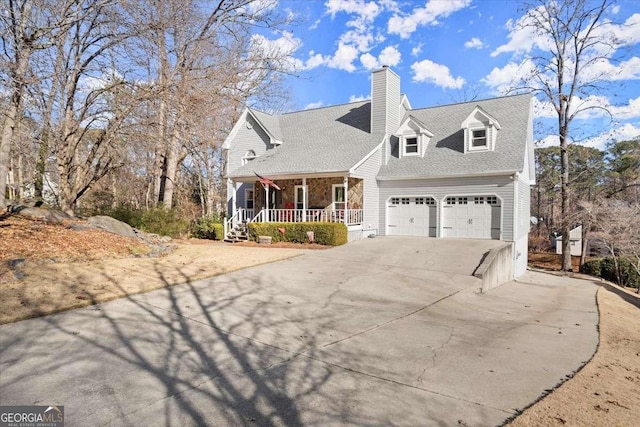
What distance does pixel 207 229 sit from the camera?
19641mm

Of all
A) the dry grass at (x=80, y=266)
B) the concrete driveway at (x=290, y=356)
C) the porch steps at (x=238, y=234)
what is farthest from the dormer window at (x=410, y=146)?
the concrete driveway at (x=290, y=356)

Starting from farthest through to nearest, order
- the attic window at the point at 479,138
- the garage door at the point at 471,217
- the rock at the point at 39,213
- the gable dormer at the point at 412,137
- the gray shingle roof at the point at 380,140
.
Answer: the gable dormer at the point at 412,137 < the attic window at the point at 479,138 < the gray shingle roof at the point at 380,140 < the garage door at the point at 471,217 < the rock at the point at 39,213

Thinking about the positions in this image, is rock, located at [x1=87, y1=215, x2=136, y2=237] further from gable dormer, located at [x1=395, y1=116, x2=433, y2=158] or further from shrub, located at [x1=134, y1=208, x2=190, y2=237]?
gable dormer, located at [x1=395, y1=116, x2=433, y2=158]

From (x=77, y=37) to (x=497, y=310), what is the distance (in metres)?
18.0

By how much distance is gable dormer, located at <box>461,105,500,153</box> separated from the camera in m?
17.5

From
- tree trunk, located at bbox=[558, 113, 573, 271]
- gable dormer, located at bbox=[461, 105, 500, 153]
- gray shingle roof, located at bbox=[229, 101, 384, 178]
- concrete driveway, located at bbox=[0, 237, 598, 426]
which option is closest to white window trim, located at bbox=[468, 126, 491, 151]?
gable dormer, located at bbox=[461, 105, 500, 153]

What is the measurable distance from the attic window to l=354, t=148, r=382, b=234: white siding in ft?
14.6

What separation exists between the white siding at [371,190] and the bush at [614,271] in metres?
14.2

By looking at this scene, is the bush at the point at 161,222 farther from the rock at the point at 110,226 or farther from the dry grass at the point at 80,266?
the dry grass at the point at 80,266

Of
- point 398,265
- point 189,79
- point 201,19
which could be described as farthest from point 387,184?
point 201,19

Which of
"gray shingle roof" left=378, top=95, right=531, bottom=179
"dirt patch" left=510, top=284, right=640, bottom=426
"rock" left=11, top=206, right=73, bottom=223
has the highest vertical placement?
"gray shingle roof" left=378, top=95, right=531, bottom=179

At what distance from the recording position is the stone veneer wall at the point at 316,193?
62.1ft

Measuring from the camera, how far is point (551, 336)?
669 centimetres

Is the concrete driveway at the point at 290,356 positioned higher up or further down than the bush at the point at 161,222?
further down
